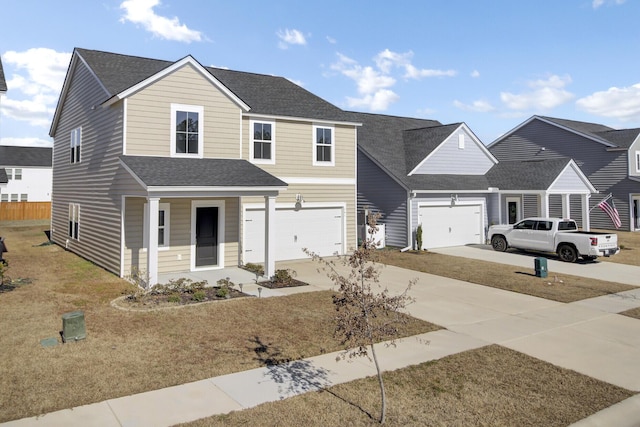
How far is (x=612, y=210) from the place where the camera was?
3141cm

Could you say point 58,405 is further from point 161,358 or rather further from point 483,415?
point 483,415

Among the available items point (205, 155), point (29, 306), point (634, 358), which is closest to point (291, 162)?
point (205, 155)

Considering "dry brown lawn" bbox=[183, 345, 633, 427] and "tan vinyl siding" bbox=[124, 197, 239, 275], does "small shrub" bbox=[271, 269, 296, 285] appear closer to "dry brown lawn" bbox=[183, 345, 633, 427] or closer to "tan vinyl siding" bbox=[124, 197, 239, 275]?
"tan vinyl siding" bbox=[124, 197, 239, 275]

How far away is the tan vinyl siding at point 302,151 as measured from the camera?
59.4 ft

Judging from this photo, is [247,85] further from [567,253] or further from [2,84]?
[567,253]

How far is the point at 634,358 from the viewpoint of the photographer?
26.0 feet

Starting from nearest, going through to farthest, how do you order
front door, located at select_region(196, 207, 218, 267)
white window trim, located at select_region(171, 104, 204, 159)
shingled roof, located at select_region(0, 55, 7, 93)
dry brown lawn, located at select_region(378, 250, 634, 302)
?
shingled roof, located at select_region(0, 55, 7, 93), dry brown lawn, located at select_region(378, 250, 634, 302), white window trim, located at select_region(171, 104, 204, 159), front door, located at select_region(196, 207, 218, 267)

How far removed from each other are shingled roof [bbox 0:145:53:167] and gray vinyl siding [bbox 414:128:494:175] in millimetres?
46488

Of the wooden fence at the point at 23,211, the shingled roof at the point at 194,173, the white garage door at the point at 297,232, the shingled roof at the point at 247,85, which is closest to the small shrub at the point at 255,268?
the white garage door at the point at 297,232

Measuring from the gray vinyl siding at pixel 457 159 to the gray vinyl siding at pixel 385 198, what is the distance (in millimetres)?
1843

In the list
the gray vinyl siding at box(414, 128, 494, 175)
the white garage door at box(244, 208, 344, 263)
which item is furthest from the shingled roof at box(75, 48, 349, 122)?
the gray vinyl siding at box(414, 128, 494, 175)

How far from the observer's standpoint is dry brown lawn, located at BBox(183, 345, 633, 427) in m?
5.56

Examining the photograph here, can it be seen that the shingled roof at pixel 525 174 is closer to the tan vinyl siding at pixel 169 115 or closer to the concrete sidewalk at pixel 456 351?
the concrete sidewalk at pixel 456 351

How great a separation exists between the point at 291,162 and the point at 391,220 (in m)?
7.00
